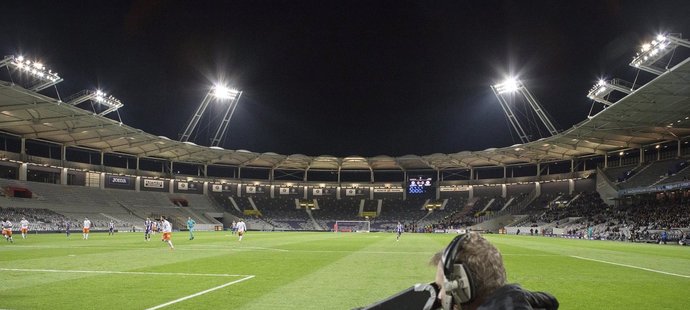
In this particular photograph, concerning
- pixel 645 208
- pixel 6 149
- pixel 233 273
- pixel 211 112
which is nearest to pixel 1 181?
pixel 6 149

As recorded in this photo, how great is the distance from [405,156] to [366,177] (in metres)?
19.2

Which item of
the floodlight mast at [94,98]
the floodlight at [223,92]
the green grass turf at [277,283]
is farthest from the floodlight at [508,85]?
the green grass turf at [277,283]

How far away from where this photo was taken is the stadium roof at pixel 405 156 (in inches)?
1682

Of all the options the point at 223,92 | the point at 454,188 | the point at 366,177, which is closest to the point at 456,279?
the point at 223,92

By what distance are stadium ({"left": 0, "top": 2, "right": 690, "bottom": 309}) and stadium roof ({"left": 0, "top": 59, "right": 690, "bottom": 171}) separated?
332 mm

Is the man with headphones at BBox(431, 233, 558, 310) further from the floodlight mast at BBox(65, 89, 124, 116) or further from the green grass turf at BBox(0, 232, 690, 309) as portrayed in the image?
the floodlight mast at BBox(65, 89, 124, 116)

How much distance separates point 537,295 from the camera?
A: 1879mm

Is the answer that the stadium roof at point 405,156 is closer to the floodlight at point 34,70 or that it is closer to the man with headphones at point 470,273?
the floodlight at point 34,70

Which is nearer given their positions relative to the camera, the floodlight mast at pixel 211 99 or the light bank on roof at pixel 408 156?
the light bank on roof at pixel 408 156

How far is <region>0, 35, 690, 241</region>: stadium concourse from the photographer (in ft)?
158

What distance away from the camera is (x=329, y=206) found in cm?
9900

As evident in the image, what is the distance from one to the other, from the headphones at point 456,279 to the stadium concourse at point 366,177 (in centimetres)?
3789

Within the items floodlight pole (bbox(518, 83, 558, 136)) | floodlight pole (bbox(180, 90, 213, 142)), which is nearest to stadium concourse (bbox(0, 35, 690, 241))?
floodlight pole (bbox(518, 83, 558, 136))

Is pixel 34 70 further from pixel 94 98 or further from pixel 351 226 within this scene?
pixel 351 226
